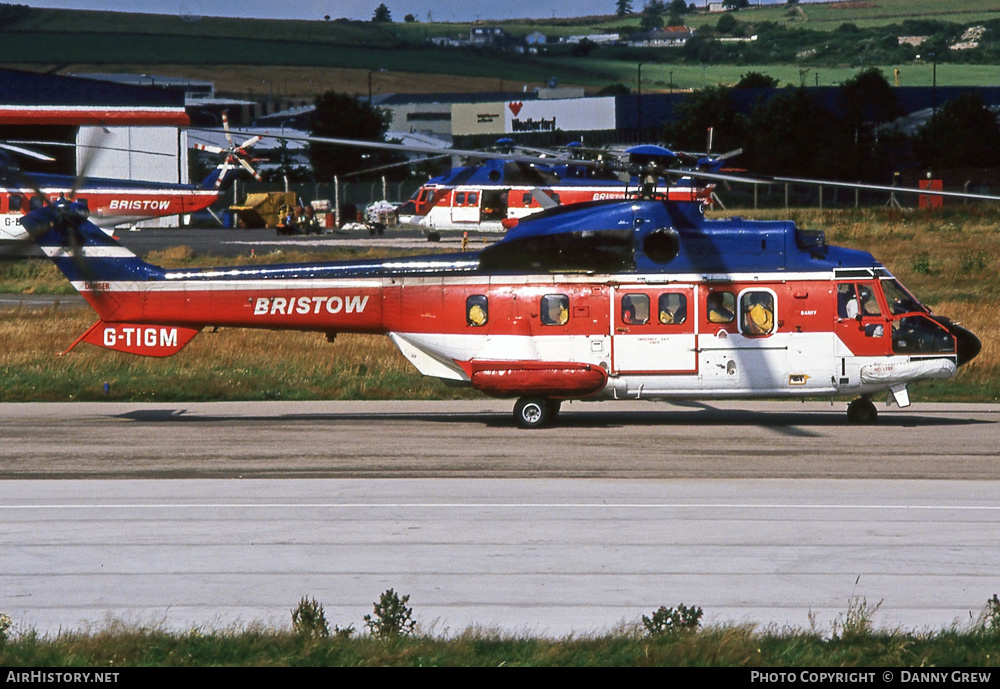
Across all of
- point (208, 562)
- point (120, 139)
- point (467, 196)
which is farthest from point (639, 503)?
point (120, 139)

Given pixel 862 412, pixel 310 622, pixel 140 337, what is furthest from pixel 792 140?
pixel 310 622

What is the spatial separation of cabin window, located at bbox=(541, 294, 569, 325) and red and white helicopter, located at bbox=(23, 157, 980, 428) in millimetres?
26

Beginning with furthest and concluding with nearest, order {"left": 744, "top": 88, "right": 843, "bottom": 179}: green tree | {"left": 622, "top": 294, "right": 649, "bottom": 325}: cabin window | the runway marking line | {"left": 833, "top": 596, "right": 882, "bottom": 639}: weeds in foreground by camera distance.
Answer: {"left": 744, "top": 88, "right": 843, "bottom": 179}: green tree < {"left": 622, "top": 294, "right": 649, "bottom": 325}: cabin window < the runway marking line < {"left": 833, "top": 596, "right": 882, "bottom": 639}: weeds in foreground

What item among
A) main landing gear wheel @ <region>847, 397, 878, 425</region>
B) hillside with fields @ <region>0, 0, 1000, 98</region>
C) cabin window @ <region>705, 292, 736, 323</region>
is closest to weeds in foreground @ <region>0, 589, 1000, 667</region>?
cabin window @ <region>705, 292, 736, 323</region>

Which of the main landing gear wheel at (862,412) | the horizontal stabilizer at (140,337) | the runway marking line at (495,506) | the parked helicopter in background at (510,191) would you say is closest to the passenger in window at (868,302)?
the main landing gear wheel at (862,412)

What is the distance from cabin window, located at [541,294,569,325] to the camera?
17.1m

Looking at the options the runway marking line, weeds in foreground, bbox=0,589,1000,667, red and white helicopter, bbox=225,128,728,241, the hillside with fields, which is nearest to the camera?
weeds in foreground, bbox=0,589,1000,667

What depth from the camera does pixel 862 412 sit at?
17703 millimetres

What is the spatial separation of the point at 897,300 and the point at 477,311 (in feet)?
19.8

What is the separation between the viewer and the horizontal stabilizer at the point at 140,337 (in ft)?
58.7

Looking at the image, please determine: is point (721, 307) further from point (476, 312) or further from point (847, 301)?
point (476, 312)

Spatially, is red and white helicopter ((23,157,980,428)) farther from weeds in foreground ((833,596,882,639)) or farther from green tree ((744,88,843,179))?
green tree ((744,88,843,179))

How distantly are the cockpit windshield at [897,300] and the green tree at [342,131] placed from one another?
86.1 m

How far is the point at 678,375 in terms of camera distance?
55.6 feet
